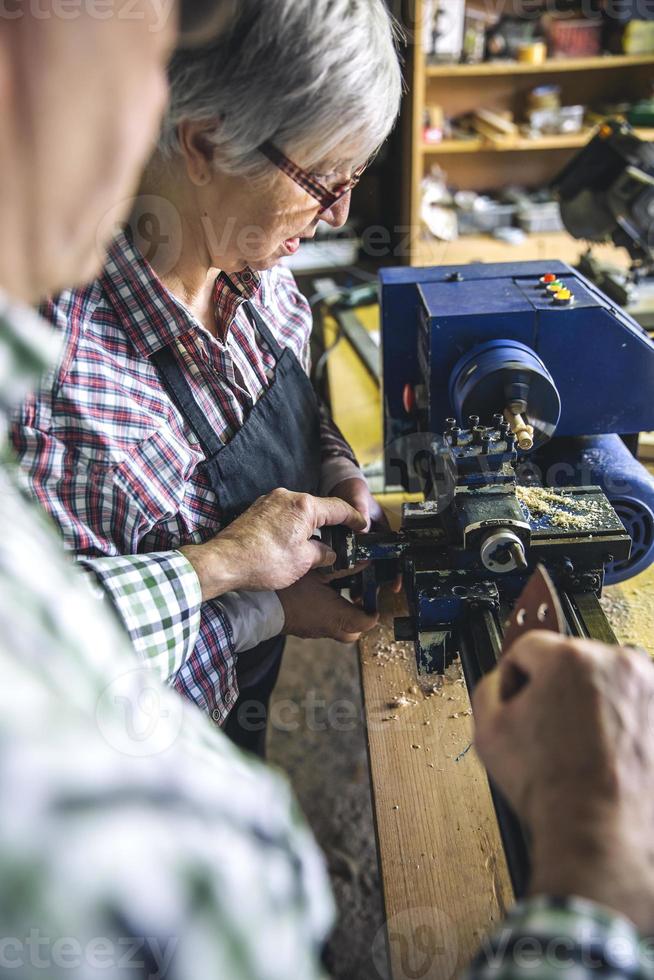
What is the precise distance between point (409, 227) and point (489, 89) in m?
0.79

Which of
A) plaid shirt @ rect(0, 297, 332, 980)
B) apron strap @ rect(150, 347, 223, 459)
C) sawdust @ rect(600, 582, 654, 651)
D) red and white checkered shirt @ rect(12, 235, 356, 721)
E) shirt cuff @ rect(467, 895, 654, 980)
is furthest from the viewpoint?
sawdust @ rect(600, 582, 654, 651)

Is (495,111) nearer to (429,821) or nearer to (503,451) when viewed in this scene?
(503,451)

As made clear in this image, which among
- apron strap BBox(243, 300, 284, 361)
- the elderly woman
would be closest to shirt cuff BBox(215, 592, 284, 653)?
the elderly woman

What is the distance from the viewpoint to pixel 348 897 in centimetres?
184

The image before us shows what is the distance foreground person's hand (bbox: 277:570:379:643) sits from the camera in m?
1.20

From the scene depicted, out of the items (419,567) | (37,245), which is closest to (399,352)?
(419,567)

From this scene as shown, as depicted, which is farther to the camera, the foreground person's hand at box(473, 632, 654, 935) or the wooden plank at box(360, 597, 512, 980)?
the wooden plank at box(360, 597, 512, 980)

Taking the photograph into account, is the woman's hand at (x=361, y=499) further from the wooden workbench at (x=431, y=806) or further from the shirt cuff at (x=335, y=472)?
the wooden workbench at (x=431, y=806)

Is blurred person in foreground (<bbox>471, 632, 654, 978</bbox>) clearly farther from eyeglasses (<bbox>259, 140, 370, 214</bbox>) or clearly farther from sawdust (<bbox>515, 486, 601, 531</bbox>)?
eyeglasses (<bbox>259, 140, 370, 214</bbox>)

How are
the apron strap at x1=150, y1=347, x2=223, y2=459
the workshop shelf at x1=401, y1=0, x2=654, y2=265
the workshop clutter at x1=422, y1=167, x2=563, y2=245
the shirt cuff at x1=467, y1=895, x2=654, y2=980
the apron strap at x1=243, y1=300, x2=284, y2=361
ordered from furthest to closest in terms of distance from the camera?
the workshop clutter at x1=422, y1=167, x2=563, y2=245 → the workshop shelf at x1=401, y1=0, x2=654, y2=265 → the apron strap at x1=243, y1=300, x2=284, y2=361 → the apron strap at x1=150, y1=347, x2=223, y2=459 → the shirt cuff at x1=467, y1=895, x2=654, y2=980

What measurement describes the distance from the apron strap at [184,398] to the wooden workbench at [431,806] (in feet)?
1.36

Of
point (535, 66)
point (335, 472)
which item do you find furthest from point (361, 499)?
point (535, 66)

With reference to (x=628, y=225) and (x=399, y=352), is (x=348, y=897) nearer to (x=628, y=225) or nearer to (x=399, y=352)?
(x=399, y=352)

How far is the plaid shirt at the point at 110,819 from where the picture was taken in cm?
36
